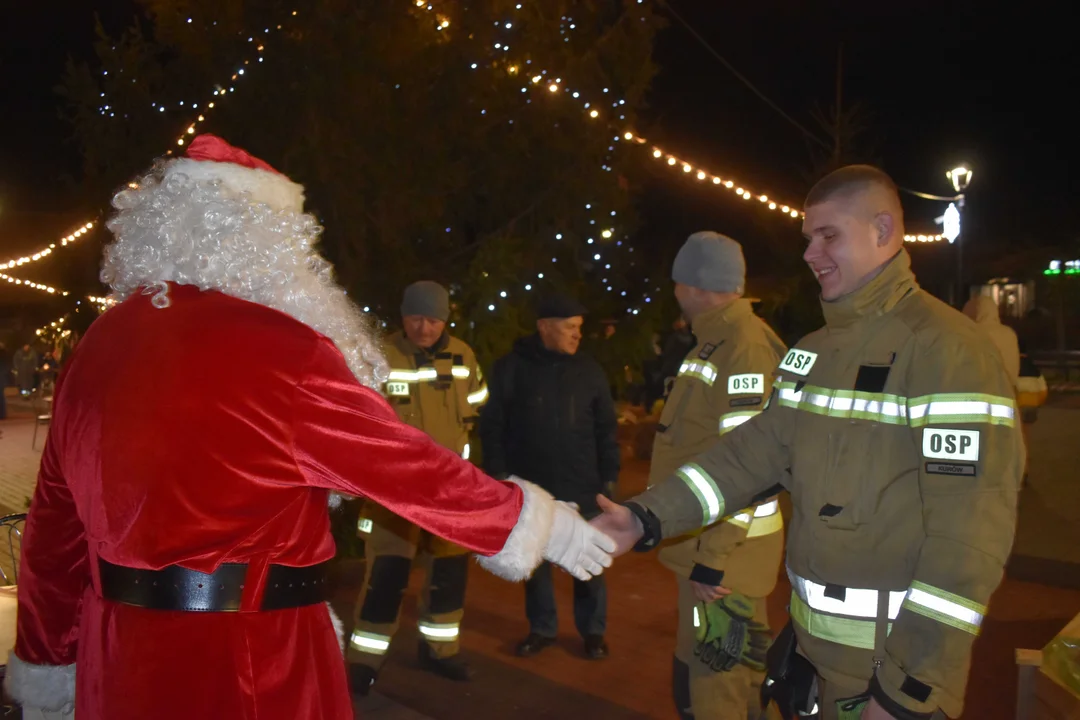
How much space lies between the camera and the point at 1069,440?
12.7 metres

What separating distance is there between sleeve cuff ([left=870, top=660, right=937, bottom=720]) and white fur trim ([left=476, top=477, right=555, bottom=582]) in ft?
3.10

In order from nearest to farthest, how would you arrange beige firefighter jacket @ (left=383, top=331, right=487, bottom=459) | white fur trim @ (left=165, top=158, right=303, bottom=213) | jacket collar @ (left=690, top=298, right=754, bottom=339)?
1. white fur trim @ (left=165, top=158, right=303, bottom=213)
2. jacket collar @ (left=690, top=298, right=754, bottom=339)
3. beige firefighter jacket @ (left=383, top=331, right=487, bottom=459)

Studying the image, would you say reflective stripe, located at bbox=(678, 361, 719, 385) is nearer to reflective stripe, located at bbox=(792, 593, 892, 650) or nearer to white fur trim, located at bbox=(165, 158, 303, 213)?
Result: reflective stripe, located at bbox=(792, 593, 892, 650)

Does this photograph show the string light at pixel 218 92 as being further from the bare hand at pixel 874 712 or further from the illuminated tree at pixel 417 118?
the bare hand at pixel 874 712

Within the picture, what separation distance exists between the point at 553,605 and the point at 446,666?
2.83 ft

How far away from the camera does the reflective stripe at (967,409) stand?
2322 mm

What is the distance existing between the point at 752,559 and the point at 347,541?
4338 millimetres

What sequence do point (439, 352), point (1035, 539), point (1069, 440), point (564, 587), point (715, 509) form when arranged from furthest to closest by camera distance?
point (1069, 440), point (1035, 539), point (564, 587), point (439, 352), point (715, 509)

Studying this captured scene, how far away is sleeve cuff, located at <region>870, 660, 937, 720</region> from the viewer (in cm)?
219

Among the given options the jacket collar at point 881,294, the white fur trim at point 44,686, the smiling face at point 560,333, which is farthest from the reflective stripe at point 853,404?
the smiling face at point 560,333

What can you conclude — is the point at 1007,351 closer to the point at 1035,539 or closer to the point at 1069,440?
the point at 1035,539

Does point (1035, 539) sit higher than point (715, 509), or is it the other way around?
point (715, 509)

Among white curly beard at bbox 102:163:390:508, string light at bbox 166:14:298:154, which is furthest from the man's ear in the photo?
string light at bbox 166:14:298:154

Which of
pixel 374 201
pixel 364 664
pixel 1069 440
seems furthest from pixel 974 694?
pixel 1069 440
